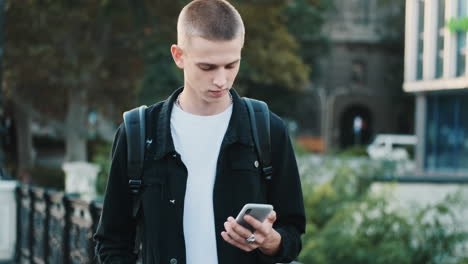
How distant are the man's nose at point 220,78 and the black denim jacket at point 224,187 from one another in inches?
7.6

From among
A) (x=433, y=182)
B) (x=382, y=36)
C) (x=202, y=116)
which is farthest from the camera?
(x=382, y=36)

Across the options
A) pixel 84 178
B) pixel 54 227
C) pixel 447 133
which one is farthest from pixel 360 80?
pixel 54 227

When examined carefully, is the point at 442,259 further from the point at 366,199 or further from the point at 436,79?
the point at 436,79

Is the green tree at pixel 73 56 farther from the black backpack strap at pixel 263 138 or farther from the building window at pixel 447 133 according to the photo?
the black backpack strap at pixel 263 138

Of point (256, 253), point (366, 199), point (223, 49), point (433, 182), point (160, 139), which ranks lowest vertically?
point (433, 182)

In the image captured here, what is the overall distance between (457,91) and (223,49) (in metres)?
34.2

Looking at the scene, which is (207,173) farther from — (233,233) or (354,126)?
(354,126)

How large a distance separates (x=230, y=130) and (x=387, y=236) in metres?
7.79

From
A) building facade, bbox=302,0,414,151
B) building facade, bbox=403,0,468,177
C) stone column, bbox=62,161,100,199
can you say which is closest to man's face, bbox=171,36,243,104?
stone column, bbox=62,161,100,199

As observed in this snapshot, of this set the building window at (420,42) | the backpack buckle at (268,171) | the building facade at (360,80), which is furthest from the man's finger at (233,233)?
the building facade at (360,80)

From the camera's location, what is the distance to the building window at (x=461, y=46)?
1364 inches

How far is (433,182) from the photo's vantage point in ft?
75.7

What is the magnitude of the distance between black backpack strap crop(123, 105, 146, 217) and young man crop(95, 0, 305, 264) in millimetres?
26

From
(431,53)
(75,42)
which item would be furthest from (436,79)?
(75,42)
